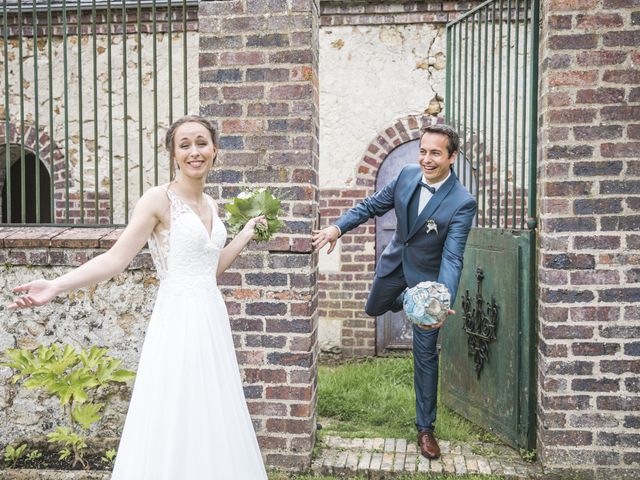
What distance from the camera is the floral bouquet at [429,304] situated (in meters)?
3.34

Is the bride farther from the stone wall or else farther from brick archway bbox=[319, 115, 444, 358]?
brick archway bbox=[319, 115, 444, 358]

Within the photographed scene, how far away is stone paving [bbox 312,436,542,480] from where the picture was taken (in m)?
3.83

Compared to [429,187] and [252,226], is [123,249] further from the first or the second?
[429,187]

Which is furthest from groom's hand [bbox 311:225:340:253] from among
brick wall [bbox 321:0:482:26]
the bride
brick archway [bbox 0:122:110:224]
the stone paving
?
brick wall [bbox 321:0:482:26]

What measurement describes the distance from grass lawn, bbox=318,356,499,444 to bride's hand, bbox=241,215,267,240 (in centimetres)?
184

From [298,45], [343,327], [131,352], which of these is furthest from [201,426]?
[343,327]

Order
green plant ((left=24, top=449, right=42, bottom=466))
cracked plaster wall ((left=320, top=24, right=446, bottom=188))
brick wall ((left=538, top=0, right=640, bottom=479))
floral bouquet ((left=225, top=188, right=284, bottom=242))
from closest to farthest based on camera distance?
floral bouquet ((left=225, top=188, right=284, bottom=242)) < brick wall ((left=538, top=0, right=640, bottom=479)) < green plant ((left=24, top=449, right=42, bottom=466)) < cracked plaster wall ((left=320, top=24, right=446, bottom=188))

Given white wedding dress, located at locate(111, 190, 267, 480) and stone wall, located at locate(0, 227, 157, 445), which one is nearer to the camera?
white wedding dress, located at locate(111, 190, 267, 480)

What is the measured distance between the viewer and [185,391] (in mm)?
2682

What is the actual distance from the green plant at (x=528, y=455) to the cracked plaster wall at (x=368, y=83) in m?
3.91

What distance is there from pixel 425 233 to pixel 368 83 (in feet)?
12.2

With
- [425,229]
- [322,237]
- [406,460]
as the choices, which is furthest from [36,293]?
Result: [406,460]

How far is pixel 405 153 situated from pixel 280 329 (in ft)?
12.8

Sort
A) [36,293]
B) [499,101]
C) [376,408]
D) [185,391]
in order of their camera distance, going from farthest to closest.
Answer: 1. [376,408]
2. [499,101]
3. [185,391]
4. [36,293]
